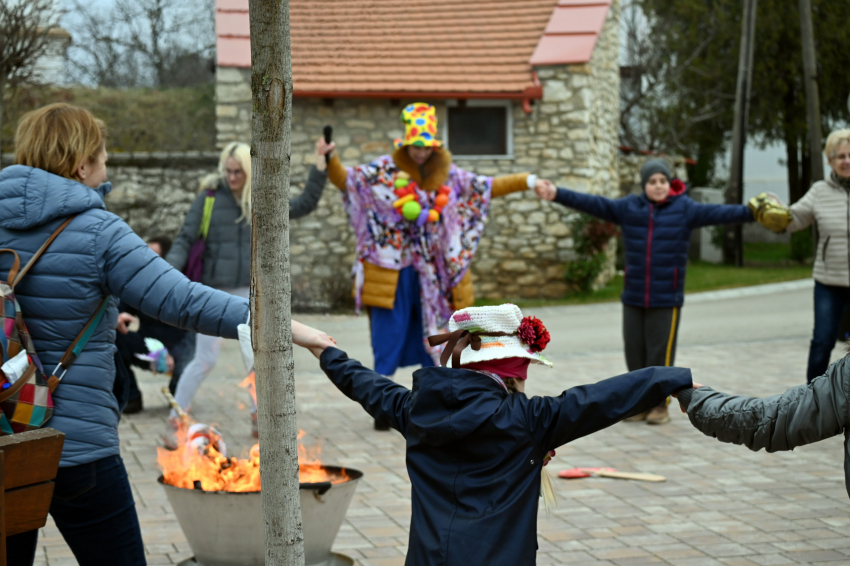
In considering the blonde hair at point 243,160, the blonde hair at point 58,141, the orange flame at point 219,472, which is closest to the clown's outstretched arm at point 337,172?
the blonde hair at point 243,160

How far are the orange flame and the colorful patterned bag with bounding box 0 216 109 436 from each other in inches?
39.8

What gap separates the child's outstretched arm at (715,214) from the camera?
688cm

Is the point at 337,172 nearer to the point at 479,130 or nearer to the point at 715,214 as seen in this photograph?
the point at 715,214

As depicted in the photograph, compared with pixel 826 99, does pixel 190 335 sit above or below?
below

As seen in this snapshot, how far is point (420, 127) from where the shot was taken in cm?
678

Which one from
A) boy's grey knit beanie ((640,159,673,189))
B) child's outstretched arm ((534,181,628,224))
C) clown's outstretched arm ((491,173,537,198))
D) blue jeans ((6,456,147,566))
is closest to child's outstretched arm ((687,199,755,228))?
boy's grey knit beanie ((640,159,673,189))

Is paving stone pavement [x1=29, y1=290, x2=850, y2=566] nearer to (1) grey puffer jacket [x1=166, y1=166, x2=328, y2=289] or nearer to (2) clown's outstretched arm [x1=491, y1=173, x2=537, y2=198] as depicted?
(1) grey puffer jacket [x1=166, y1=166, x2=328, y2=289]

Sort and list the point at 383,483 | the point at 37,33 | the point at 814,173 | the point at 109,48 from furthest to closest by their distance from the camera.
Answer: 1. the point at 109,48
2. the point at 814,173
3. the point at 37,33
4. the point at 383,483

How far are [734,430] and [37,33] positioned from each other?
10123 mm

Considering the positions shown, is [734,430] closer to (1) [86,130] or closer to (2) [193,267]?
(1) [86,130]

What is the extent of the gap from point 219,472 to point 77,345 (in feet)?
3.62

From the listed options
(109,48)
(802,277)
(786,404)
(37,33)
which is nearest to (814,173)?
(802,277)

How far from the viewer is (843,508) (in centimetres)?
503

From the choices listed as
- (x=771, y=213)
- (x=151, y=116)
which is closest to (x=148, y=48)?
(x=151, y=116)
